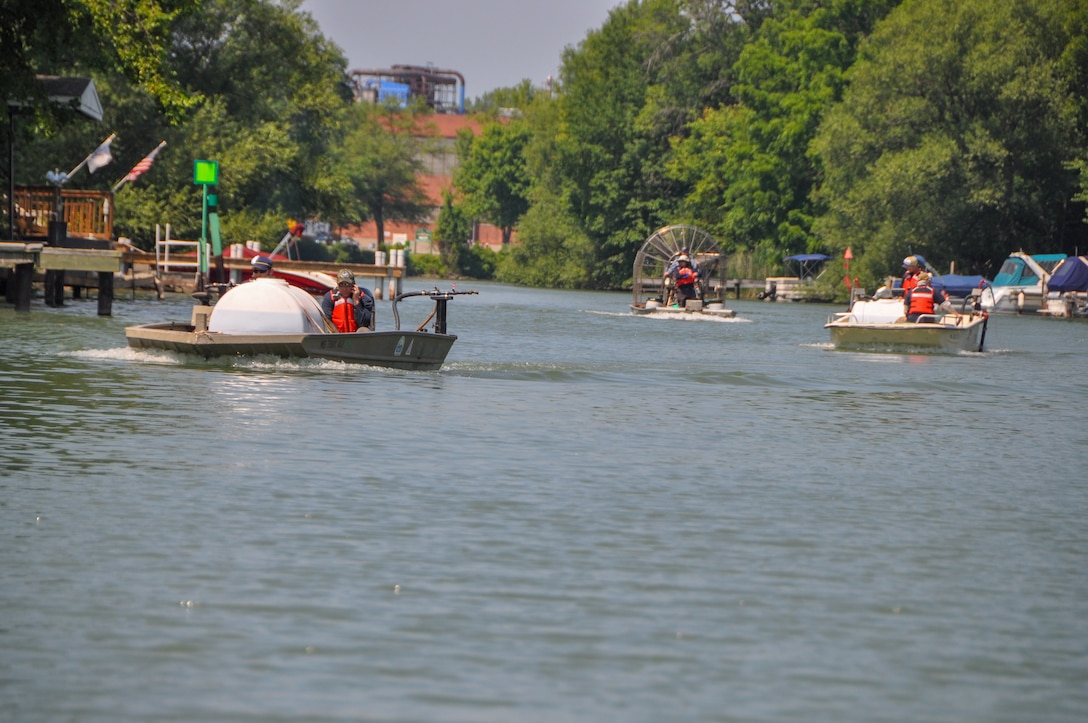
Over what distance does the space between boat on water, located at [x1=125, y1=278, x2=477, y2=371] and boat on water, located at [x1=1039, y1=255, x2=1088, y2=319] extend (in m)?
47.7

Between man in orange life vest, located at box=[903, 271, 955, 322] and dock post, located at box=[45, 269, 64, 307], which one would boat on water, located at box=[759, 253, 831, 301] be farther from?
dock post, located at box=[45, 269, 64, 307]

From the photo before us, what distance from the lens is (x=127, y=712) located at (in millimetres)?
6852

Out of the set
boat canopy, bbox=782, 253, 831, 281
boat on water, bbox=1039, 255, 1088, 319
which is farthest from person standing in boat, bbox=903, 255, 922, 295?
boat canopy, bbox=782, 253, 831, 281

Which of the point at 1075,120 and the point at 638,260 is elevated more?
the point at 1075,120

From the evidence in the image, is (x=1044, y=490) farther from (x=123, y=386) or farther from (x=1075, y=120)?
(x=1075, y=120)

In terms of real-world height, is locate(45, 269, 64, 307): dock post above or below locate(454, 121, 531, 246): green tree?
below

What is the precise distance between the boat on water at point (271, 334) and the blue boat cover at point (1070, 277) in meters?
49.3

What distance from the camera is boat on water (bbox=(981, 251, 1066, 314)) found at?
223ft

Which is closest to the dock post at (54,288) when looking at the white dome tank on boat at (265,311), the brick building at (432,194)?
the white dome tank on boat at (265,311)

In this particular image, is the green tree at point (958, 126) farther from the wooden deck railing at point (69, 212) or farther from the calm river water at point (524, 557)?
the calm river water at point (524, 557)

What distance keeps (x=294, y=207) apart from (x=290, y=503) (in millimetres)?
86969

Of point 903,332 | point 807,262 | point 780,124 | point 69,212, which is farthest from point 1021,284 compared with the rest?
point 69,212

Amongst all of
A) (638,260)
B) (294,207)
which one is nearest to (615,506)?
(638,260)

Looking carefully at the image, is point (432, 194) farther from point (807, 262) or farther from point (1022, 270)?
point (1022, 270)
